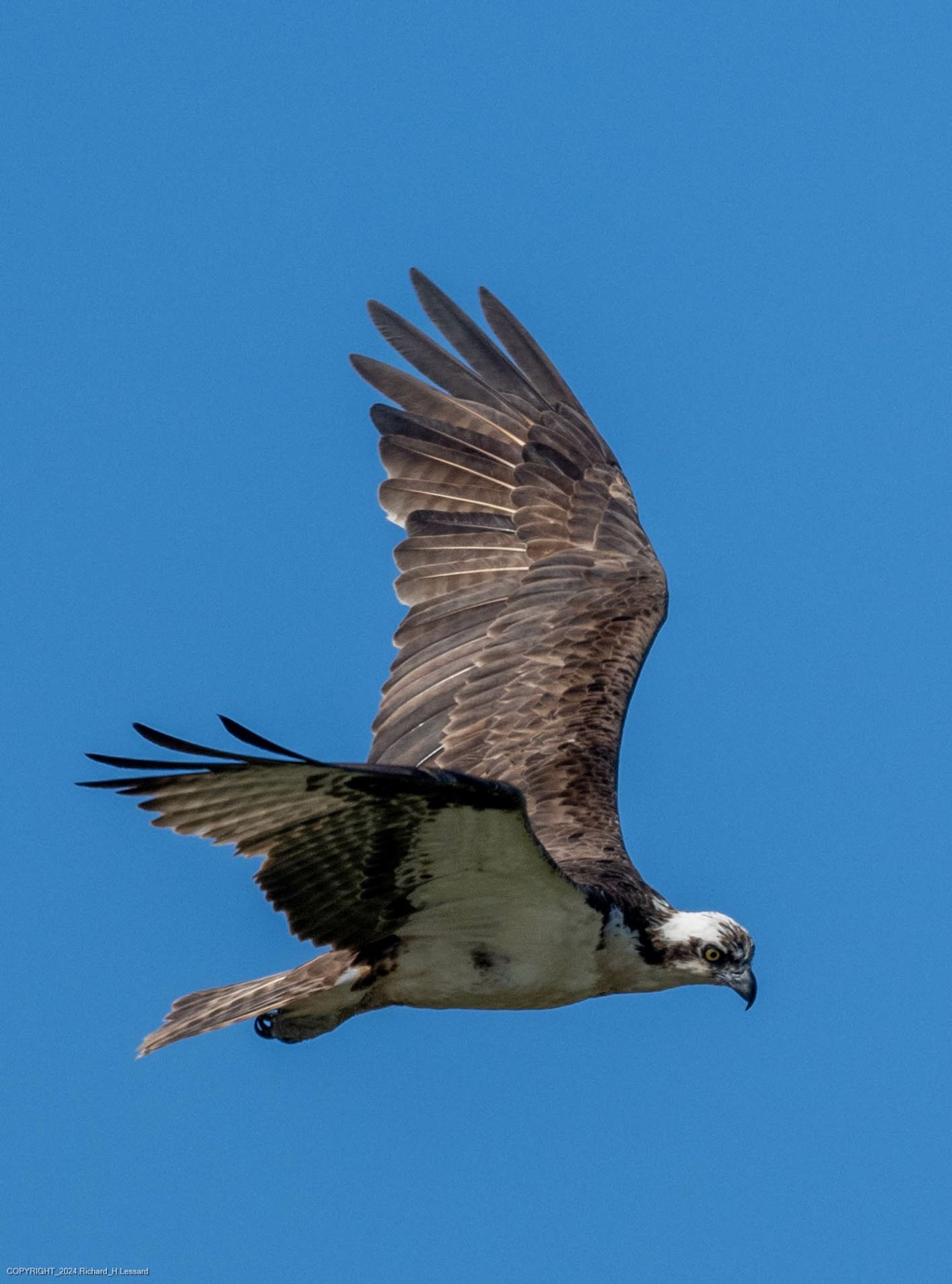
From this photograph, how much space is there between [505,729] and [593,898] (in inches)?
95.2

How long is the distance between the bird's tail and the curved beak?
1948mm

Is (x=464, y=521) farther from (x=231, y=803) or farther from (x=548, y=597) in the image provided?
(x=231, y=803)

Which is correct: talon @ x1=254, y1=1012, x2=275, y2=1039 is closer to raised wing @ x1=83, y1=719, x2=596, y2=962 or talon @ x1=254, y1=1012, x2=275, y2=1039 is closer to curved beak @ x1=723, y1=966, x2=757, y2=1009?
raised wing @ x1=83, y1=719, x2=596, y2=962

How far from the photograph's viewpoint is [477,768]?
12.2 m

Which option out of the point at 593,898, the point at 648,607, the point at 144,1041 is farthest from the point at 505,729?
the point at 144,1041

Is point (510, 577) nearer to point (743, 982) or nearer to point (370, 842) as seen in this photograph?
point (743, 982)

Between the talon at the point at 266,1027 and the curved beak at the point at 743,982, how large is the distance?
7.53ft

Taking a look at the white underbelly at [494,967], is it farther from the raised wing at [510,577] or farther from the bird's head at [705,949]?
the raised wing at [510,577]

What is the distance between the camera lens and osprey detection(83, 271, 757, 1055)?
9031 mm

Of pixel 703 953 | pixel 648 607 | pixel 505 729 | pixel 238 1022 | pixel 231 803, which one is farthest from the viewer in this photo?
pixel 648 607

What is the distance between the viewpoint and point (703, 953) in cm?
1078

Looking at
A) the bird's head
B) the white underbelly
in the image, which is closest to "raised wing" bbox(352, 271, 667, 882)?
the bird's head

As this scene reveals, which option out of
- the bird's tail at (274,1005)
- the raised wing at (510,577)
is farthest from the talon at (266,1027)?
the raised wing at (510,577)

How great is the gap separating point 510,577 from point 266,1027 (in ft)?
13.5
